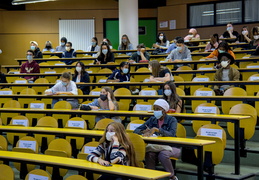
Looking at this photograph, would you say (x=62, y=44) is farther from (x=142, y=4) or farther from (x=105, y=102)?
(x=105, y=102)

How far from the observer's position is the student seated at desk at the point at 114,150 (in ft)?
14.9

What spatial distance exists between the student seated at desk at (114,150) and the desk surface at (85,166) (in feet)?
0.47

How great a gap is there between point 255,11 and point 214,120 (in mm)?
9886

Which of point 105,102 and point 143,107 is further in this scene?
point 105,102

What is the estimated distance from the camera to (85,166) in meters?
4.32

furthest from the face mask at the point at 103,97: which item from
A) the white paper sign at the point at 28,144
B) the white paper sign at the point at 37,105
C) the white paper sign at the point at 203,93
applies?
the white paper sign at the point at 28,144

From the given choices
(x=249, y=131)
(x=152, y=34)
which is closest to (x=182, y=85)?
(x=249, y=131)

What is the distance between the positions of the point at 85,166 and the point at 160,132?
4.43ft

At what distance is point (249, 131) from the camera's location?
5.90 meters

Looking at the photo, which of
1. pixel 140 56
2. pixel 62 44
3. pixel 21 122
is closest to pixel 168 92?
pixel 21 122

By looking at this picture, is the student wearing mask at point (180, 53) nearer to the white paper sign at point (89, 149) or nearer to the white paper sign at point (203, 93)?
the white paper sign at point (203, 93)

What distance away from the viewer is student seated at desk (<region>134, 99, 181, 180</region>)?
5.17 metres

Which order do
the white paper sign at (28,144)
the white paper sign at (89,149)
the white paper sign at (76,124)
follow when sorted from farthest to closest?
the white paper sign at (76,124) → the white paper sign at (28,144) → the white paper sign at (89,149)

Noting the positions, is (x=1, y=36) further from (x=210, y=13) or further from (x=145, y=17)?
(x=210, y=13)
